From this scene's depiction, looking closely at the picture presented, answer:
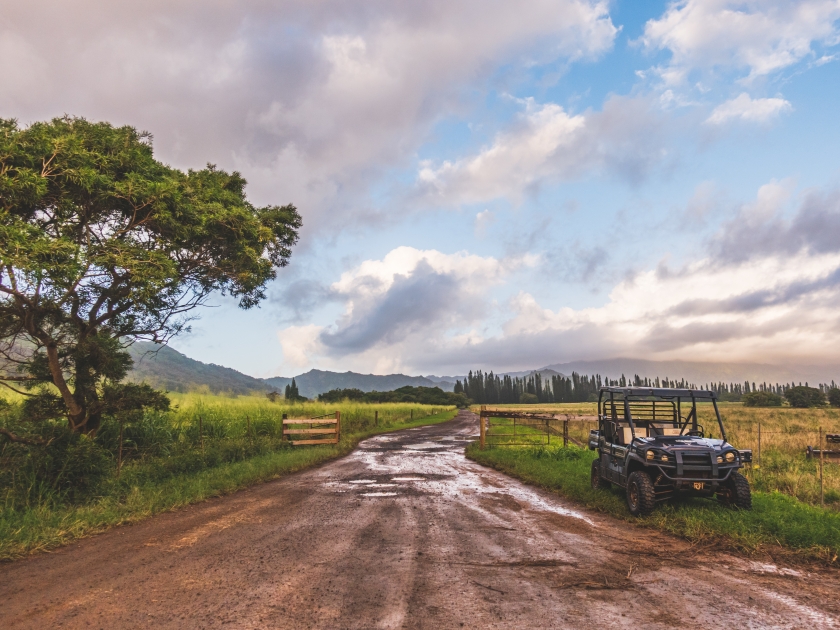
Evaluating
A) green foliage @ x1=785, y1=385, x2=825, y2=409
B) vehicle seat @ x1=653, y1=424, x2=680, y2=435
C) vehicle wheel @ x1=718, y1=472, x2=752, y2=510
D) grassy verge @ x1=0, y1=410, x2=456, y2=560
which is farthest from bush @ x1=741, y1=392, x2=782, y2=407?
grassy verge @ x1=0, y1=410, x2=456, y2=560

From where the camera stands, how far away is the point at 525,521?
8.92m

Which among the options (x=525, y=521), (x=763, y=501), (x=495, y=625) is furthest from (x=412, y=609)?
(x=763, y=501)

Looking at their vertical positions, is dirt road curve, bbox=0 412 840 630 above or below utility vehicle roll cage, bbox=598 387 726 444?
below

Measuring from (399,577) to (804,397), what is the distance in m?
92.2

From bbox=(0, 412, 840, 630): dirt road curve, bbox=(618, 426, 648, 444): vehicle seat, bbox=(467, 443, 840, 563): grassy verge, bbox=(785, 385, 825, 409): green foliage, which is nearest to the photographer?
bbox=(0, 412, 840, 630): dirt road curve

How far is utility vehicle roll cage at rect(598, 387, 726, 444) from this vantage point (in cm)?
1027

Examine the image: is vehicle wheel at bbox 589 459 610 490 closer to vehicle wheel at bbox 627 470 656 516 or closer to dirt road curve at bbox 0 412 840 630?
vehicle wheel at bbox 627 470 656 516

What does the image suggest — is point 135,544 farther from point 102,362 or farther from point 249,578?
point 102,362

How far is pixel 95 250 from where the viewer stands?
9805 mm

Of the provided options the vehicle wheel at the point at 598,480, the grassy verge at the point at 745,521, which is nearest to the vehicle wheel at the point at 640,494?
the grassy verge at the point at 745,521

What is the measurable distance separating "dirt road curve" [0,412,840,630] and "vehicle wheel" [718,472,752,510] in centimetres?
207

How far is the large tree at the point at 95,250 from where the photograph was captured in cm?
881

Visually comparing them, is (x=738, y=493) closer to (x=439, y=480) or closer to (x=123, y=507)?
(x=439, y=480)

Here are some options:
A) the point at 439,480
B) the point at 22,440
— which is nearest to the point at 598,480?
the point at 439,480
